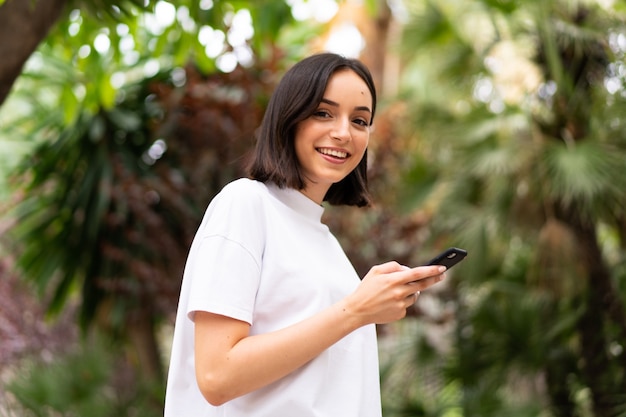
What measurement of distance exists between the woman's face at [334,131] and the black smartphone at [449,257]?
34 centimetres

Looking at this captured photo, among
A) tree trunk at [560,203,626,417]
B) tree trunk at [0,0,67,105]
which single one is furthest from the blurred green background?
tree trunk at [0,0,67,105]

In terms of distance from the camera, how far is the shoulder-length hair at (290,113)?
1.65 metres

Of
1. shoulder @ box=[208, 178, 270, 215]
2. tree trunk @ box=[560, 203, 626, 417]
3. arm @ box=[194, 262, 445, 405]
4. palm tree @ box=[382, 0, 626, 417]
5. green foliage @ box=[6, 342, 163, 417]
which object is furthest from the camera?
palm tree @ box=[382, 0, 626, 417]

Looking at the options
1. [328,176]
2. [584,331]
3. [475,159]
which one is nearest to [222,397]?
[328,176]

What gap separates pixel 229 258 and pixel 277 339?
0.17m

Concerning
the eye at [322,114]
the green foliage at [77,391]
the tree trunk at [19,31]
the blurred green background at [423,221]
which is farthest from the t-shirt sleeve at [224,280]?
the green foliage at [77,391]

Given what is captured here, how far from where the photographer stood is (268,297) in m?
1.51

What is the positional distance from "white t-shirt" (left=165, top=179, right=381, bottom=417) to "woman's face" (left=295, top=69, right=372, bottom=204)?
102 mm

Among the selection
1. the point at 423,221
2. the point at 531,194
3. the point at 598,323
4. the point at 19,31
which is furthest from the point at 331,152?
the point at 423,221

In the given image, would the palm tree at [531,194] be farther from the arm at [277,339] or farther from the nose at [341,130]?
the arm at [277,339]

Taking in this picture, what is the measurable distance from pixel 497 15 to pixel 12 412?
15.9 feet

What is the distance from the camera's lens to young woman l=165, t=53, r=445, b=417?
1420 mm

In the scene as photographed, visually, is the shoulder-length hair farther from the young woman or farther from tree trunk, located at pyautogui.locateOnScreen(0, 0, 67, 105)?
tree trunk, located at pyautogui.locateOnScreen(0, 0, 67, 105)

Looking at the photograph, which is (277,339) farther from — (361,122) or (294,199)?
(361,122)
